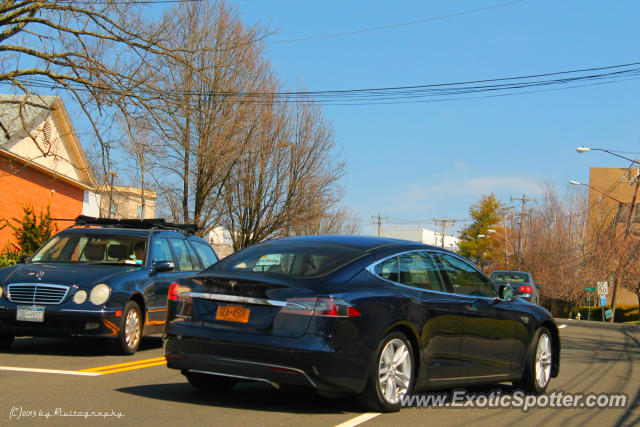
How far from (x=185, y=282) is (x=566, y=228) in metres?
61.5

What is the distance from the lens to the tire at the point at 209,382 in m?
6.86

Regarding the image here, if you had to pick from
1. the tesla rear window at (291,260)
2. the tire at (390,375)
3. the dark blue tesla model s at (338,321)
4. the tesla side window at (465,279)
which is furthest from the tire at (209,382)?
the tesla side window at (465,279)

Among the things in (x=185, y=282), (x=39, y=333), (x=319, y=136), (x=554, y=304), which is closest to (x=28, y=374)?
(x=39, y=333)

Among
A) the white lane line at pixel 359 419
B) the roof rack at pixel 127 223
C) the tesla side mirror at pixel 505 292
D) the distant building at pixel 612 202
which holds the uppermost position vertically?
the distant building at pixel 612 202

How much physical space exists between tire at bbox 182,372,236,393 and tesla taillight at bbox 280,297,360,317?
127cm

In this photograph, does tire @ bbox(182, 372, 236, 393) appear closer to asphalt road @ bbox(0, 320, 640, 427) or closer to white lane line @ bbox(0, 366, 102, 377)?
asphalt road @ bbox(0, 320, 640, 427)

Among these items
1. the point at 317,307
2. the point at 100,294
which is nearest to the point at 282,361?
the point at 317,307

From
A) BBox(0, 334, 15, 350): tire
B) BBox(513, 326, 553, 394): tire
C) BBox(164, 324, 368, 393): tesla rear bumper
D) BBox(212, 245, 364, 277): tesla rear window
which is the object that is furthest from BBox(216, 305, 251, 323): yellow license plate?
BBox(0, 334, 15, 350): tire

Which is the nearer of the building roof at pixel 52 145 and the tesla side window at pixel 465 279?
the tesla side window at pixel 465 279

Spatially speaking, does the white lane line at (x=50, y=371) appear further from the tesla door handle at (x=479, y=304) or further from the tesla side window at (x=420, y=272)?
the tesla door handle at (x=479, y=304)

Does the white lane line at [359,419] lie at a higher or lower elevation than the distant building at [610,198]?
lower

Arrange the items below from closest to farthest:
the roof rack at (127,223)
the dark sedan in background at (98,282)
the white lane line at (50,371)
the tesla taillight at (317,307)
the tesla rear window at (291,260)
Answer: the tesla taillight at (317,307) < the tesla rear window at (291,260) < the white lane line at (50,371) < the dark sedan in background at (98,282) < the roof rack at (127,223)

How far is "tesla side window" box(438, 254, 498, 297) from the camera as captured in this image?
24.6ft

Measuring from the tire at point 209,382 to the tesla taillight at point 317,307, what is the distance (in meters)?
1.27
